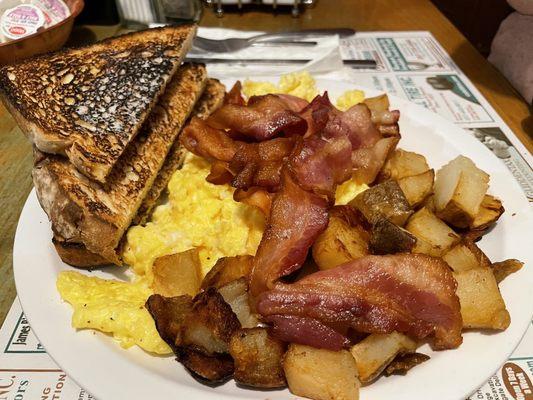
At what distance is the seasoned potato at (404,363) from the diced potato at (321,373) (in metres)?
0.11

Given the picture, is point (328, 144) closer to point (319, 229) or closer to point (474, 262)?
point (319, 229)

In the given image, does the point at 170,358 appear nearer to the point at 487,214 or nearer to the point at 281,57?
the point at 487,214

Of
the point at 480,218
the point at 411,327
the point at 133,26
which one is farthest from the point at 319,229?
the point at 133,26

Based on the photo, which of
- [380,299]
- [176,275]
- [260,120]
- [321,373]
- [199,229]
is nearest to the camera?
[321,373]

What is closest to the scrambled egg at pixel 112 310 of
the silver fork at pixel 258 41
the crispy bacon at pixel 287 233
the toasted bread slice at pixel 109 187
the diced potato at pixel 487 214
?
the toasted bread slice at pixel 109 187

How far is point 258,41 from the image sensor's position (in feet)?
10.5

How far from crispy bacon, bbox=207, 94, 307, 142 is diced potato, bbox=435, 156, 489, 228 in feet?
2.01

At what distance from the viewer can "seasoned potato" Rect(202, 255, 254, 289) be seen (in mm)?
1464

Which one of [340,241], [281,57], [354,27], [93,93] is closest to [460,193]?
[340,241]

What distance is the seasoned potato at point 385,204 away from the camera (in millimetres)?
1572

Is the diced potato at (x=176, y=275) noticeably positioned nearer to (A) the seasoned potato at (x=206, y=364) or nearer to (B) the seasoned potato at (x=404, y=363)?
(A) the seasoned potato at (x=206, y=364)

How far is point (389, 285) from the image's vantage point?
1.32 m

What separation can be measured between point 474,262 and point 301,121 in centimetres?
87

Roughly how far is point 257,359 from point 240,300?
0.68ft
